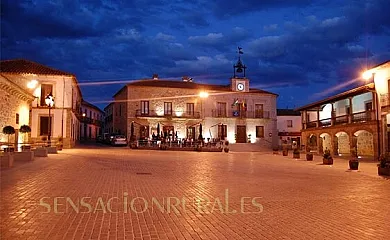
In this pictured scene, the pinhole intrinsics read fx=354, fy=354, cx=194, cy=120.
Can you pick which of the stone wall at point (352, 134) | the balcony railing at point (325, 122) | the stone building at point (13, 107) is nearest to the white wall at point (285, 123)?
the stone wall at point (352, 134)

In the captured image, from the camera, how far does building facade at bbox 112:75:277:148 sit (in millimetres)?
43000

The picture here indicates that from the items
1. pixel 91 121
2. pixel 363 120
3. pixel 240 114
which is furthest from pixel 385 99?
pixel 91 121

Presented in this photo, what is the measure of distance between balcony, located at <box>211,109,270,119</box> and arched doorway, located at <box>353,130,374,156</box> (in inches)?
743

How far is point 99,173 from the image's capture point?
12.4 m

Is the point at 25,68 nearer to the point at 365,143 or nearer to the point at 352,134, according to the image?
the point at 352,134

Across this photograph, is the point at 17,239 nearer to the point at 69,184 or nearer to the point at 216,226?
the point at 216,226

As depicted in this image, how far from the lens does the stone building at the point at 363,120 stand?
23.4m

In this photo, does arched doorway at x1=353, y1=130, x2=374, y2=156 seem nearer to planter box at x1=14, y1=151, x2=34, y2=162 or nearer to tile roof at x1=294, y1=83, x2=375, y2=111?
tile roof at x1=294, y1=83, x2=375, y2=111

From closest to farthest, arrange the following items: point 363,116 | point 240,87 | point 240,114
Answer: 1. point 363,116
2. point 240,114
3. point 240,87

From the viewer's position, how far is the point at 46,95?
3253cm

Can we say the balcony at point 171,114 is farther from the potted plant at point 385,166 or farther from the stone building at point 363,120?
the potted plant at point 385,166

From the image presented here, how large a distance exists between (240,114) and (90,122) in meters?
30.7

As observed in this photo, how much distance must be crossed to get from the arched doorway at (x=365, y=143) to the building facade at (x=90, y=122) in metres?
42.2

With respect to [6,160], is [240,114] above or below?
above
